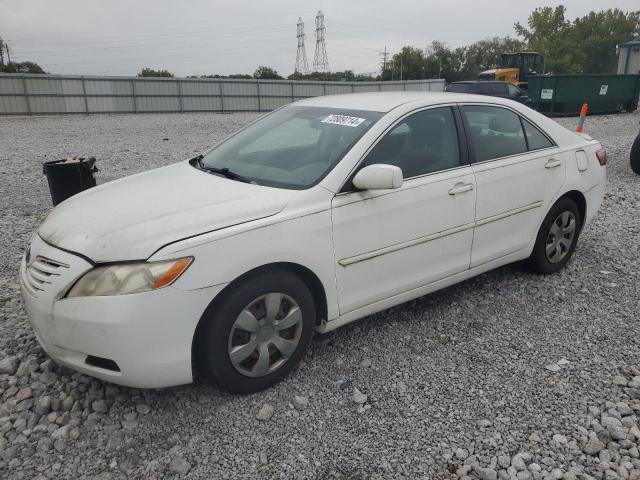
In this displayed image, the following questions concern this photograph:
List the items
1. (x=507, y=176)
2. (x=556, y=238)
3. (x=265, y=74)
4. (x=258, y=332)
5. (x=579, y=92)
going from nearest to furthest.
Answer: (x=258, y=332) → (x=507, y=176) → (x=556, y=238) → (x=579, y=92) → (x=265, y=74)

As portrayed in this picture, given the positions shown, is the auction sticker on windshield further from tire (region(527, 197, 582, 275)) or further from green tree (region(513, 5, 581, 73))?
green tree (region(513, 5, 581, 73))

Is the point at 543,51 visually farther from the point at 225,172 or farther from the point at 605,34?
the point at 225,172

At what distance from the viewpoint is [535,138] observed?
4.27 meters

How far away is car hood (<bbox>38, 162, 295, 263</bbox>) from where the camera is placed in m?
2.58

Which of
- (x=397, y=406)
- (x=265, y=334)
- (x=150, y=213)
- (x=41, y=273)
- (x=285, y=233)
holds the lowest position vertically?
(x=397, y=406)

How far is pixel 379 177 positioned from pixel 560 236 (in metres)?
2.37

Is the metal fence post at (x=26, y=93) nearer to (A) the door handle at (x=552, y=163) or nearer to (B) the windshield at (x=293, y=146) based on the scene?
(B) the windshield at (x=293, y=146)

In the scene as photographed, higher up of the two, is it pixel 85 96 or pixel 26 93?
pixel 26 93

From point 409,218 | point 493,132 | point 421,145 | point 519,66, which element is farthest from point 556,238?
point 519,66

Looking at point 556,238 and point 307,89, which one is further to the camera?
point 307,89

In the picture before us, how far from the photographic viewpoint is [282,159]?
342 cm

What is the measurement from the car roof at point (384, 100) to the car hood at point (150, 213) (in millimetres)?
1051

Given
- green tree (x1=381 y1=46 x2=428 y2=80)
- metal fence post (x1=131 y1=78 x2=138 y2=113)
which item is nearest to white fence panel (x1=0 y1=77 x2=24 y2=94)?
metal fence post (x1=131 y1=78 x2=138 y2=113)

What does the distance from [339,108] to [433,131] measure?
2.25ft
